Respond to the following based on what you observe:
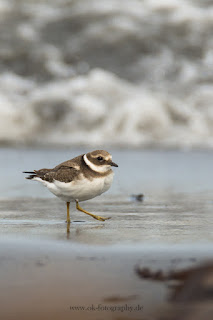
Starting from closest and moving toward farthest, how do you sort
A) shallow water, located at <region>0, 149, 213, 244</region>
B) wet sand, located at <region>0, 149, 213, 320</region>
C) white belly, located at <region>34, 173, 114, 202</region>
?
wet sand, located at <region>0, 149, 213, 320</region>, shallow water, located at <region>0, 149, 213, 244</region>, white belly, located at <region>34, 173, 114, 202</region>

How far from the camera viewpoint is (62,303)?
174 inches

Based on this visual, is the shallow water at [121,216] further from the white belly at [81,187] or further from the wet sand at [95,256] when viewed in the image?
the white belly at [81,187]

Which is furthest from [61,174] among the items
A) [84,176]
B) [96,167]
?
[96,167]

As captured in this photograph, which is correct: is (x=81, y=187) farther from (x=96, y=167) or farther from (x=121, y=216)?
(x=121, y=216)

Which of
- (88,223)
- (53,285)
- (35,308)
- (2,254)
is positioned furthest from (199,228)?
(35,308)

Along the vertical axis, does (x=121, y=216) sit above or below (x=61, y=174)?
below

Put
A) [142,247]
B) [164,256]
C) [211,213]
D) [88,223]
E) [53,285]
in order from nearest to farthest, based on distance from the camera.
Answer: [53,285] → [164,256] → [142,247] → [88,223] → [211,213]

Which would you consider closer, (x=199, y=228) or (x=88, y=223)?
(x=199, y=228)

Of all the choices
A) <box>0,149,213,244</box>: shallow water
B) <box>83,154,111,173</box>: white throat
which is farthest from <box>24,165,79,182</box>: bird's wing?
<box>0,149,213,244</box>: shallow water

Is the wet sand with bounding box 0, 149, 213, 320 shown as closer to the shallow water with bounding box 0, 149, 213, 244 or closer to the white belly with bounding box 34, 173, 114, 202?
the shallow water with bounding box 0, 149, 213, 244

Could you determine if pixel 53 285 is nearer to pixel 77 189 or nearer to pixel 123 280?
pixel 123 280

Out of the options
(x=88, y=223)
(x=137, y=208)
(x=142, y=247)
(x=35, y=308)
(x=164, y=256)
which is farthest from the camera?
A: (x=137, y=208)

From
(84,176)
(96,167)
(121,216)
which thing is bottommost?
(121,216)

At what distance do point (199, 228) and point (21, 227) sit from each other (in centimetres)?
251
